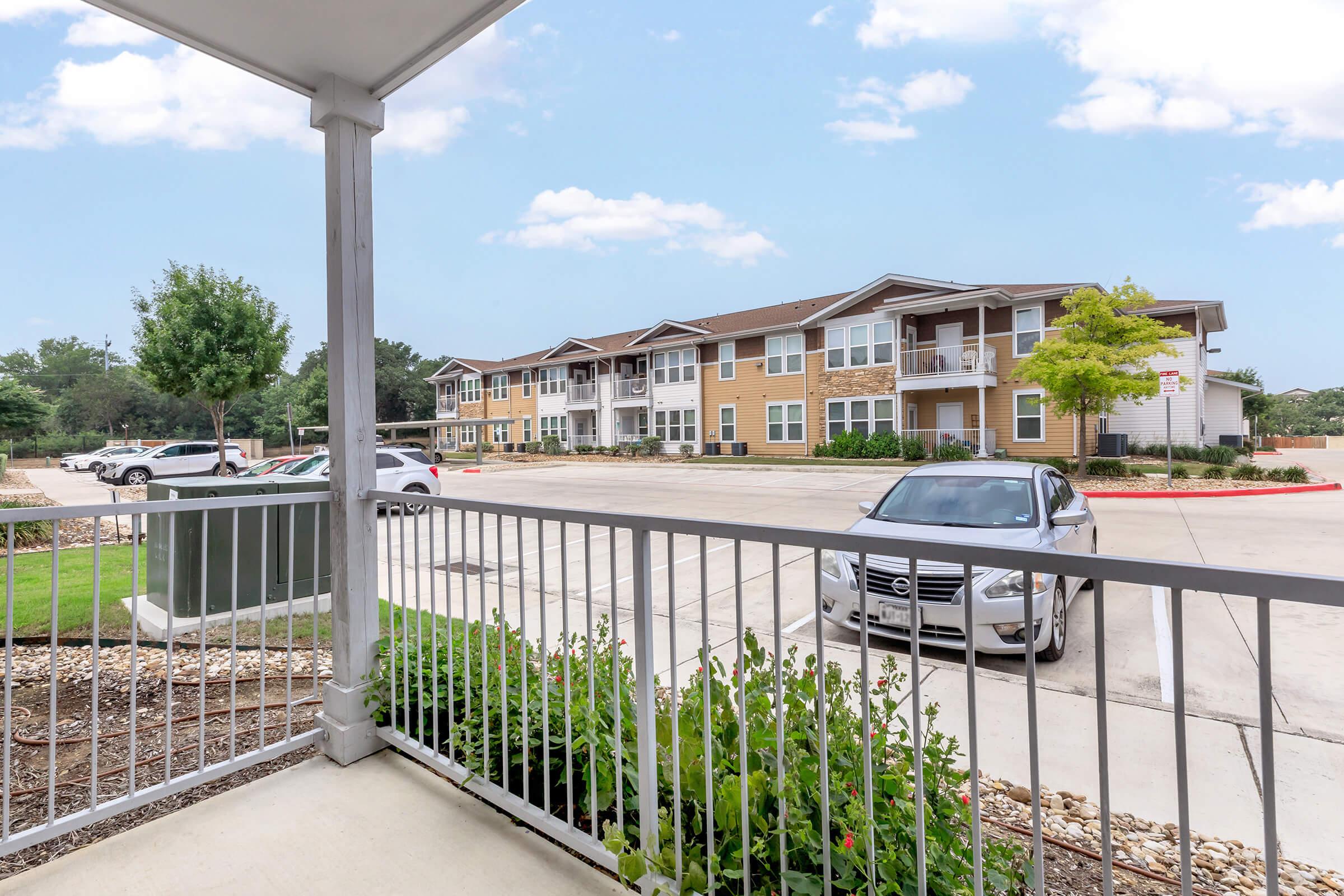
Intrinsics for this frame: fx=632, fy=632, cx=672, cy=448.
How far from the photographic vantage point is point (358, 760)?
2746mm

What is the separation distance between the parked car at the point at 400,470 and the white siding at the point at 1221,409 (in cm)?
2803

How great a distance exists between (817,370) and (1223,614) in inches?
878

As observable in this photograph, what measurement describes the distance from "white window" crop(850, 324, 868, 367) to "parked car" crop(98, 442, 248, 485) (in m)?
22.9

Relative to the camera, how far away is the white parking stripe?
11.4ft

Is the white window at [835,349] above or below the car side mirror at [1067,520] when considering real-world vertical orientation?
above

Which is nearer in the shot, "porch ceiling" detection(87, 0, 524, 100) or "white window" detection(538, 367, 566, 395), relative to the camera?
"porch ceiling" detection(87, 0, 524, 100)

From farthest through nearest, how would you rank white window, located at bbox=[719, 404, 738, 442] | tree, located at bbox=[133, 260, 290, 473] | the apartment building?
white window, located at bbox=[719, 404, 738, 442] < the apartment building < tree, located at bbox=[133, 260, 290, 473]

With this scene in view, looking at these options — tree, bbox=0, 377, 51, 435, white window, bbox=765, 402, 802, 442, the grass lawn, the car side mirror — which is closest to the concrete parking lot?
the car side mirror

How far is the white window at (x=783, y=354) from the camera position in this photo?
27.2 m

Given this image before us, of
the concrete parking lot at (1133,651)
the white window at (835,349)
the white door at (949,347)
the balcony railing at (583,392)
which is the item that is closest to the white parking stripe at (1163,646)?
the concrete parking lot at (1133,651)

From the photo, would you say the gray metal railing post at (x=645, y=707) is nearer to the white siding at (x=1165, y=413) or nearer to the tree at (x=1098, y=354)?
the tree at (x=1098, y=354)

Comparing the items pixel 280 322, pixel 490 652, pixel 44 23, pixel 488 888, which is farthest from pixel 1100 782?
pixel 280 322

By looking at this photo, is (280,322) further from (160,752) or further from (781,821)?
(781,821)

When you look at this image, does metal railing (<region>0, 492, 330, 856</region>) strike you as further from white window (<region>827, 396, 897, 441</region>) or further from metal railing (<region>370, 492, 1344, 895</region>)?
white window (<region>827, 396, 897, 441</region>)
